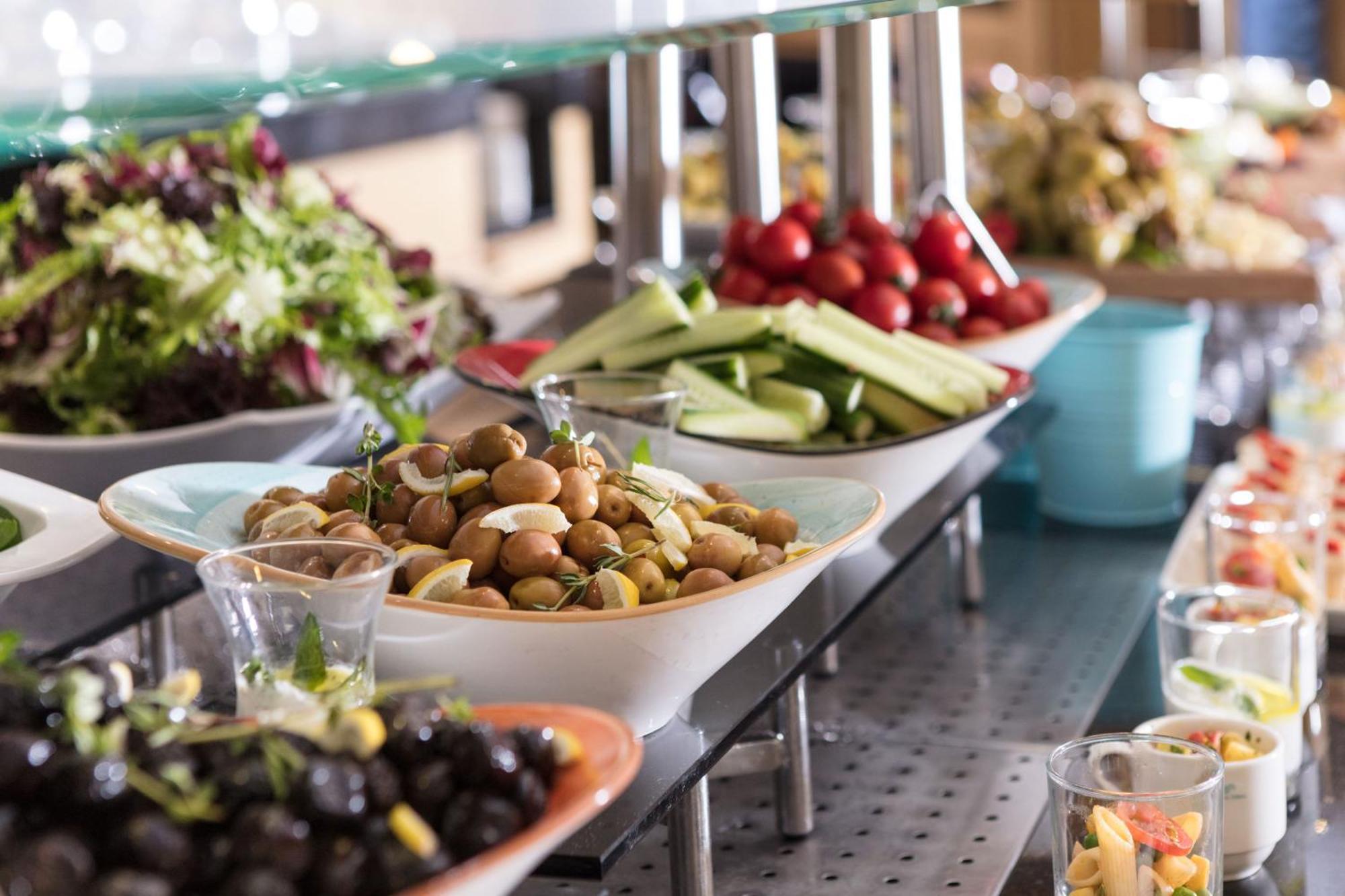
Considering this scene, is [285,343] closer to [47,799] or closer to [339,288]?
[339,288]

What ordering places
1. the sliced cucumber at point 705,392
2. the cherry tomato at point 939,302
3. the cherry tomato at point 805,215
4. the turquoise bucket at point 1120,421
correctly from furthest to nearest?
the turquoise bucket at point 1120,421 < the cherry tomato at point 805,215 < the cherry tomato at point 939,302 < the sliced cucumber at point 705,392

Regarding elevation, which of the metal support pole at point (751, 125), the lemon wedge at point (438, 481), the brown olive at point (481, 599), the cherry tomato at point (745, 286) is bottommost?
the brown olive at point (481, 599)

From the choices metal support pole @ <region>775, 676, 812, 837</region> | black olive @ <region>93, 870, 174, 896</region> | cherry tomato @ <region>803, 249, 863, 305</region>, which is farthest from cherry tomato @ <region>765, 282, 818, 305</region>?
black olive @ <region>93, 870, 174, 896</region>

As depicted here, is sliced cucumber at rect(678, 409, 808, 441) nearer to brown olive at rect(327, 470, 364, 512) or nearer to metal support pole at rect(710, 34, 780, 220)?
brown olive at rect(327, 470, 364, 512)

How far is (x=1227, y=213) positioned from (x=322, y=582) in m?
2.29

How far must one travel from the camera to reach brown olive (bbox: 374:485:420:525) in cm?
94

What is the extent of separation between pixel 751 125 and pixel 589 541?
1191mm

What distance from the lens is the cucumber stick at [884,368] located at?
4.29 ft

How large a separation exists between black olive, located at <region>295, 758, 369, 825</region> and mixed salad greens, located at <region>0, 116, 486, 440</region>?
31.8 inches

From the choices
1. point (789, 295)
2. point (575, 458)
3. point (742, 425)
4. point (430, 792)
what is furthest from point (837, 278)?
point (430, 792)

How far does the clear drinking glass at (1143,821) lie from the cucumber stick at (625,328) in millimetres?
491

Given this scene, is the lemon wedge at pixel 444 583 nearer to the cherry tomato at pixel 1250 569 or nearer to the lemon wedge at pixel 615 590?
the lemon wedge at pixel 615 590

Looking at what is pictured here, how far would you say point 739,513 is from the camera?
0.98 m

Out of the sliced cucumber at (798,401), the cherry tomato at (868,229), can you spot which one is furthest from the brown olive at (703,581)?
the cherry tomato at (868,229)
